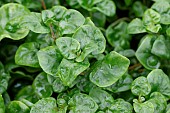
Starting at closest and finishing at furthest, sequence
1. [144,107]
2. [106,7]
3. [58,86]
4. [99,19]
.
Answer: [144,107] < [58,86] < [106,7] < [99,19]

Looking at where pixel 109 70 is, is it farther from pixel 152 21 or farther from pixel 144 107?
pixel 152 21

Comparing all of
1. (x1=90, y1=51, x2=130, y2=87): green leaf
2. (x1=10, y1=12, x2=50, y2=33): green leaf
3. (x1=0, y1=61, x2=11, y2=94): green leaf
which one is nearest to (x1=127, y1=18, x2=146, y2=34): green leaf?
(x1=90, y1=51, x2=130, y2=87): green leaf

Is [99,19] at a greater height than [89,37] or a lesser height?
lesser

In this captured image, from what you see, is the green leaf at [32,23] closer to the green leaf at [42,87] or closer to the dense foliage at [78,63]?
the dense foliage at [78,63]

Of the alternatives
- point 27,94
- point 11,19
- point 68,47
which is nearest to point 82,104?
point 68,47

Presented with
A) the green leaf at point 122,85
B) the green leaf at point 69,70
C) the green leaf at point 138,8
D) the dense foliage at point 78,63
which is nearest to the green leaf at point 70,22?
the dense foliage at point 78,63

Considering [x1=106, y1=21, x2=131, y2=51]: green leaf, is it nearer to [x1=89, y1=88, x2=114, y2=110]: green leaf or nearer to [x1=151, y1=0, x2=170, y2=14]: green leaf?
[x1=151, y1=0, x2=170, y2=14]: green leaf
